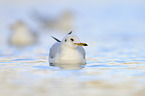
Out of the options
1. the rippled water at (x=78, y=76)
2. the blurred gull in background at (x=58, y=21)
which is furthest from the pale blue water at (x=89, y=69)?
the blurred gull in background at (x=58, y=21)

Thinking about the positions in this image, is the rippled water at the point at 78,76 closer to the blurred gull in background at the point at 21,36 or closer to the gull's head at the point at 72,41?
the gull's head at the point at 72,41

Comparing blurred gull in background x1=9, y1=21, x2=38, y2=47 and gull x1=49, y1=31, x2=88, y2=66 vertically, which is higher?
blurred gull in background x1=9, y1=21, x2=38, y2=47

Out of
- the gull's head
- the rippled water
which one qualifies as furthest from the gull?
the rippled water

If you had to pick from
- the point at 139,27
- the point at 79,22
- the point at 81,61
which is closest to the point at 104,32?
the point at 139,27

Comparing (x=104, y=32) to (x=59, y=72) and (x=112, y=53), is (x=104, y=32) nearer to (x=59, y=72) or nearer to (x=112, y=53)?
(x=112, y=53)

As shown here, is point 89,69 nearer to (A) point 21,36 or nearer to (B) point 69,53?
(B) point 69,53

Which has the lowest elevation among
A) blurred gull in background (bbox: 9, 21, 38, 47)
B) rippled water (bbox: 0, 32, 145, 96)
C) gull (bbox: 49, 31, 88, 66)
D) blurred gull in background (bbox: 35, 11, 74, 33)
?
rippled water (bbox: 0, 32, 145, 96)

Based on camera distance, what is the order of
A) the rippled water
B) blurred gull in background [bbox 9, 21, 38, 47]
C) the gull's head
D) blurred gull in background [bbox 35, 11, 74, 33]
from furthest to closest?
1. blurred gull in background [bbox 35, 11, 74, 33]
2. blurred gull in background [bbox 9, 21, 38, 47]
3. the gull's head
4. the rippled water

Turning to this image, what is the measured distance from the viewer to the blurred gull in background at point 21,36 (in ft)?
47.3

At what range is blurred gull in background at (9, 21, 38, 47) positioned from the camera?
14.4 metres

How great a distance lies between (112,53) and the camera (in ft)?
34.7

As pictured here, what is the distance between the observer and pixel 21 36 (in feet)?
49.2

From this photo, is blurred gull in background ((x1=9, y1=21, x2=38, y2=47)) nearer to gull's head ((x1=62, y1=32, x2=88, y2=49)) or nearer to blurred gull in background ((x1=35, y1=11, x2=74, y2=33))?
blurred gull in background ((x1=35, y1=11, x2=74, y2=33))

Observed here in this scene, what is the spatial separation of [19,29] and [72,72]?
914 centimetres
